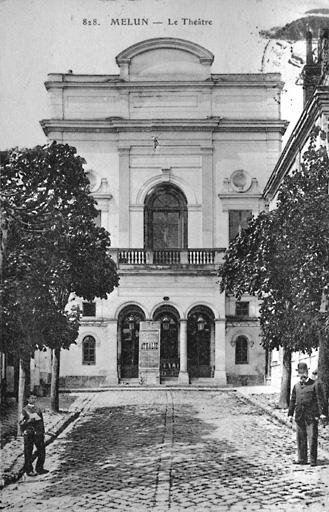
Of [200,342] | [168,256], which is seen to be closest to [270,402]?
[168,256]

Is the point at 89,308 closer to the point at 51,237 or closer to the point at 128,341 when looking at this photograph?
the point at 128,341

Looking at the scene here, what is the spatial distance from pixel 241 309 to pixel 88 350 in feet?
20.6

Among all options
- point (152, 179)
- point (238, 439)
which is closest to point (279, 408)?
point (238, 439)

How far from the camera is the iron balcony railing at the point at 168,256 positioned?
16.3 metres

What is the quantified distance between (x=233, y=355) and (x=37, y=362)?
6.16 metres

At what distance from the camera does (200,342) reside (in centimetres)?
2128

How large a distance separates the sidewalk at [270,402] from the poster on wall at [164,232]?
9 centimetres

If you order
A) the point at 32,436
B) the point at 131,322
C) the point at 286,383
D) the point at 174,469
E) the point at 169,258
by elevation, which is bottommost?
the point at 174,469

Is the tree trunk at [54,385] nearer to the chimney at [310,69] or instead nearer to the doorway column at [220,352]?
the chimney at [310,69]

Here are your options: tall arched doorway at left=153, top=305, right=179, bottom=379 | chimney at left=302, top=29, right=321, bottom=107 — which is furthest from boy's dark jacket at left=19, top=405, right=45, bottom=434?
tall arched doorway at left=153, top=305, right=179, bottom=379

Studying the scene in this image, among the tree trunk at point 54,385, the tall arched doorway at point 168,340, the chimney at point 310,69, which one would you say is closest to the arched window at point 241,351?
the tall arched doorway at point 168,340

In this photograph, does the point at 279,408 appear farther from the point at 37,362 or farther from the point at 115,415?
the point at 37,362

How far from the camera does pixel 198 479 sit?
29.1ft

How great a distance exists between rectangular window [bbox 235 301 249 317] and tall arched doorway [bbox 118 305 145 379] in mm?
2746
